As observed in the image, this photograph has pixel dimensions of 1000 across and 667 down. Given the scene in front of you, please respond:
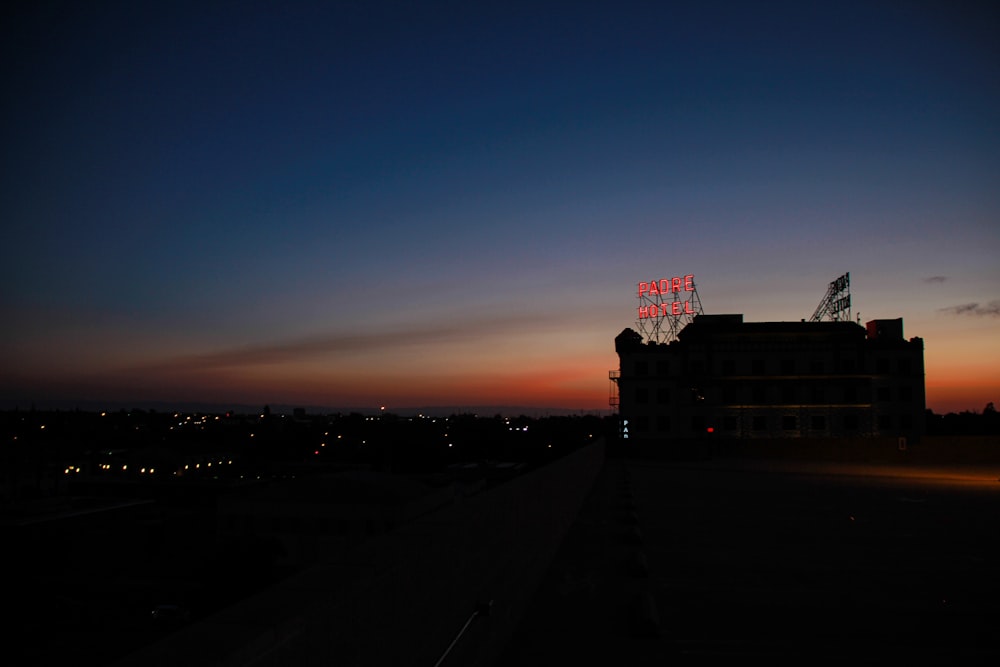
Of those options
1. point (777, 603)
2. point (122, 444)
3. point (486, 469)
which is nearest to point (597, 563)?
point (777, 603)

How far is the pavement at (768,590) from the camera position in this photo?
16.2 ft

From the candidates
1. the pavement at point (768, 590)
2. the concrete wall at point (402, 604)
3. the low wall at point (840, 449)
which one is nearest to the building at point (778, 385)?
the low wall at point (840, 449)

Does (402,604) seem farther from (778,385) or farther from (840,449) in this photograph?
(778,385)

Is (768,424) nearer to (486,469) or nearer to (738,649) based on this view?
(486,469)

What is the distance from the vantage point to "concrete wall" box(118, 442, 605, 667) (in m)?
2.13

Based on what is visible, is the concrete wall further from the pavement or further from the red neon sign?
the red neon sign

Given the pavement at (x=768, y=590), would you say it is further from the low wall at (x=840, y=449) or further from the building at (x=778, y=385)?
the building at (x=778, y=385)

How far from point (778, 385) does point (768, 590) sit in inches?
1948

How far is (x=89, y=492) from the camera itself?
58.1m

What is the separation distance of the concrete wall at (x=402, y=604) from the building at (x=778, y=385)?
1877 inches

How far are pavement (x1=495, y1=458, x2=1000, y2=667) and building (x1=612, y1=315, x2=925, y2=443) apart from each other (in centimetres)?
4021

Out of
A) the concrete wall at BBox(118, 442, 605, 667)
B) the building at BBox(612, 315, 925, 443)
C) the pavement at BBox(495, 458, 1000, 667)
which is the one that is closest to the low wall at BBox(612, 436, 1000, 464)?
the building at BBox(612, 315, 925, 443)

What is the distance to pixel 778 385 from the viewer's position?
52.1m

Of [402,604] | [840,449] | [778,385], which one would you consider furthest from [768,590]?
[778,385]
